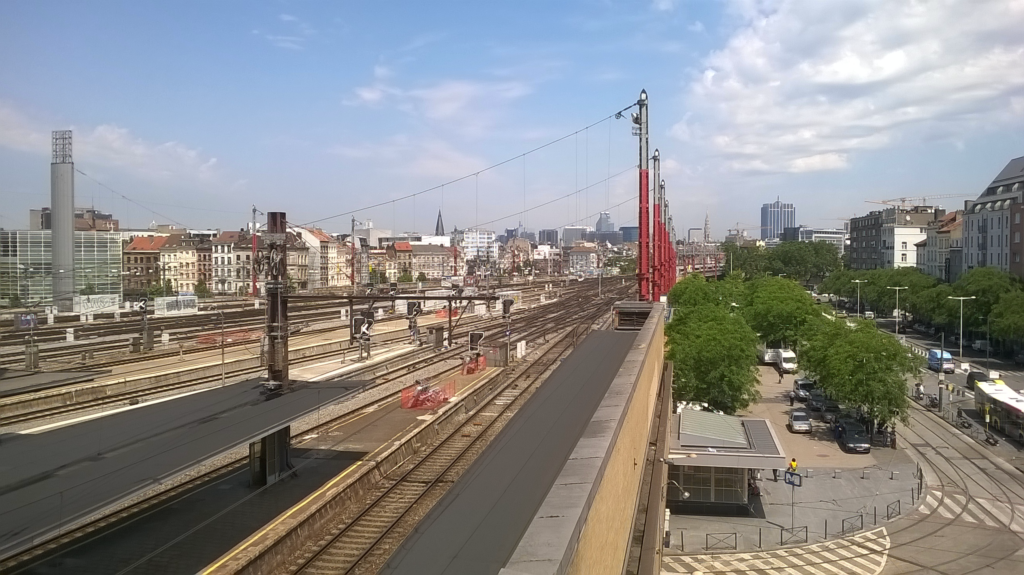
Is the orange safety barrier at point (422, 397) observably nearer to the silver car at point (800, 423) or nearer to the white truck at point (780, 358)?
the silver car at point (800, 423)

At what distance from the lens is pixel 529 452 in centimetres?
845

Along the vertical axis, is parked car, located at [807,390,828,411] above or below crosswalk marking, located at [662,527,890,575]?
above

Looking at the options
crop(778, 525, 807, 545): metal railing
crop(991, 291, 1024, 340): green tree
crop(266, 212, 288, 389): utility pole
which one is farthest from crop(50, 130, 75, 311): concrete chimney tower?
crop(991, 291, 1024, 340): green tree

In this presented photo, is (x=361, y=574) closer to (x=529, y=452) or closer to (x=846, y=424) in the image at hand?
(x=529, y=452)

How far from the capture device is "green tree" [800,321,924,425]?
77.0ft

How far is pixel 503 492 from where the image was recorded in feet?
23.7

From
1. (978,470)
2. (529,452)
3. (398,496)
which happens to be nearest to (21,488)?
(529,452)

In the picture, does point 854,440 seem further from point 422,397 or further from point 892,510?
point 422,397

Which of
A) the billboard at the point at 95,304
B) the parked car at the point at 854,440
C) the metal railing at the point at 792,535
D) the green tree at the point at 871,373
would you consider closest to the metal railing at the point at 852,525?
the metal railing at the point at 792,535

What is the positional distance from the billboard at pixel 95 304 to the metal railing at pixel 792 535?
114 ft

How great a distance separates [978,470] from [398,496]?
1796 centimetres

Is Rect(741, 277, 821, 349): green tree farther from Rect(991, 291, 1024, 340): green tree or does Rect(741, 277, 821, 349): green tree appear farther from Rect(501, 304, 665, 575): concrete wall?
Rect(501, 304, 665, 575): concrete wall

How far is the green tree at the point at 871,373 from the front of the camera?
2348 cm

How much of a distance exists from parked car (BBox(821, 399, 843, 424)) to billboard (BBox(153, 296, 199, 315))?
103ft
